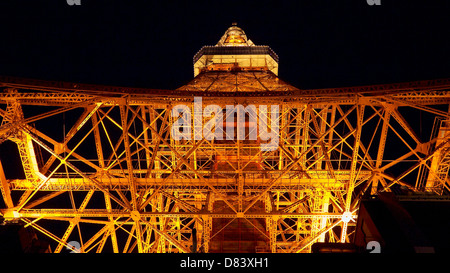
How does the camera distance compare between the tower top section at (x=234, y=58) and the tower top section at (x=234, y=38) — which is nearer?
the tower top section at (x=234, y=58)

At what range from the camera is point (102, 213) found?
44.4ft

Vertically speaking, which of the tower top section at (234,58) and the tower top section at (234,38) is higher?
the tower top section at (234,38)

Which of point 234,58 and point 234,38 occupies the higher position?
point 234,38

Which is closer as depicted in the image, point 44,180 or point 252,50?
point 44,180

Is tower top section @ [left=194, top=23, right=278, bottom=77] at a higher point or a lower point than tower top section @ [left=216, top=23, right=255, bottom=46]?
lower

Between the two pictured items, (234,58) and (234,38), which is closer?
(234,58)

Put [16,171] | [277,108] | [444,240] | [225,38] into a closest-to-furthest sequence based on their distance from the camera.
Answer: [444,240], [16,171], [277,108], [225,38]

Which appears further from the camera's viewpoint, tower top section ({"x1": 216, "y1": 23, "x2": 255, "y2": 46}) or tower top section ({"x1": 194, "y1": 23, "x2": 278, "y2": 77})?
tower top section ({"x1": 216, "y1": 23, "x2": 255, "y2": 46})
